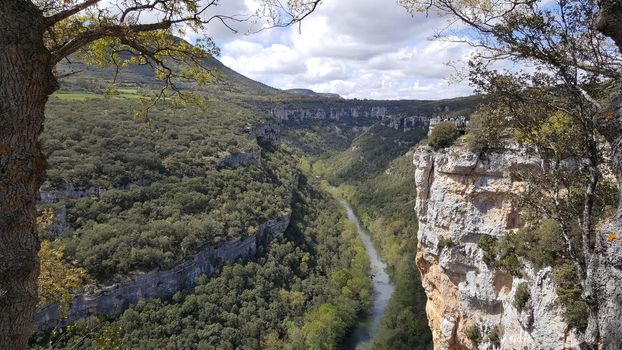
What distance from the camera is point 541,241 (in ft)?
35.3

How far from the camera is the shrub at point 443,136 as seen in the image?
53.1 ft

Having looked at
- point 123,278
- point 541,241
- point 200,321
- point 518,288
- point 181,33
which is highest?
point 181,33

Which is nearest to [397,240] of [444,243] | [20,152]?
[444,243]

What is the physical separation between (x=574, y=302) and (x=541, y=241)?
201cm

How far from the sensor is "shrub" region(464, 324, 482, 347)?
13750 millimetres

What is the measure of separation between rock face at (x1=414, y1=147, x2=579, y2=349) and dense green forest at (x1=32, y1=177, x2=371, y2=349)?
1308cm

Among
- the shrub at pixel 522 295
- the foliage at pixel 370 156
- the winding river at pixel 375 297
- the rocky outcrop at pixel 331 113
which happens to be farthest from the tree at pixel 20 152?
Result: the rocky outcrop at pixel 331 113

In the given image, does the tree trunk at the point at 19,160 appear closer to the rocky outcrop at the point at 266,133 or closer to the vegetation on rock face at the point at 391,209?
the vegetation on rock face at the point at 391,209

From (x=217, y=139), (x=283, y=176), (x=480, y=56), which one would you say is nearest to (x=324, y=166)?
(x=283, y=176)

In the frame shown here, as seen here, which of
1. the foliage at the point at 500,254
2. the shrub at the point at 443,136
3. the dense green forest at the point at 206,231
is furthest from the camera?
the dense green forest at the point at 206,231

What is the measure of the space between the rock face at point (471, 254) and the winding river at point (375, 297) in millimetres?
12758

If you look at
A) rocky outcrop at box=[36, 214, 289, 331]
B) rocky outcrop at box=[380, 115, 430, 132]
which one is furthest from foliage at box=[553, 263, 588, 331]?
rocky outcrop at box=[380, 115, 430, 132]

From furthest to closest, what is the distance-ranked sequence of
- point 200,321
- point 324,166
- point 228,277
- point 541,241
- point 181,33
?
1. point 324,166
2. point 228,277
3. point 200,321
4. point 541,241
5. point 181,33

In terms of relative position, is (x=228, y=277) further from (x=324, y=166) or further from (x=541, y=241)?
(x=324, y=166)
